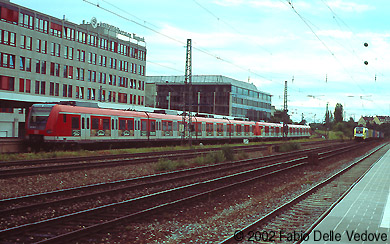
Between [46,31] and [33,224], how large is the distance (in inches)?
2163

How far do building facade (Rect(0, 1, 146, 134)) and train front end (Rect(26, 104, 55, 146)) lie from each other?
53.1ft

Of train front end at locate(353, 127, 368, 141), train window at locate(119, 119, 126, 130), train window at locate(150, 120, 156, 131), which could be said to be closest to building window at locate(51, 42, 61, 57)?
train window at locate(150, 120, 156, 131)

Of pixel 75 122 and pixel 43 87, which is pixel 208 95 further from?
pixel 75 122

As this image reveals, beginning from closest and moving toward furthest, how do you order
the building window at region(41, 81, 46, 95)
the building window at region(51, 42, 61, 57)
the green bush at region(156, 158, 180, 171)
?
the green bush at region(156, 158, 180, 171)
the building window at region(41, 81, 46, 95)
the building window at region(51, 42, 61, 57)

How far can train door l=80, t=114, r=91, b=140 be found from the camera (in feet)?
92.9

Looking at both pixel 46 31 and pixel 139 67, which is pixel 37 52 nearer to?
pixel 46 31

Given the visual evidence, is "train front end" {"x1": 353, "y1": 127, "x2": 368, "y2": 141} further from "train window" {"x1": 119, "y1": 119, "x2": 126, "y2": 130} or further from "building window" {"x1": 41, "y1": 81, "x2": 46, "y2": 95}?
"train window" {"x1": 119, "y1": 119, "x2": 126, "y2": 130}

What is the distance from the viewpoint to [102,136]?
30.5 m

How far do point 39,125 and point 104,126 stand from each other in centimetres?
512

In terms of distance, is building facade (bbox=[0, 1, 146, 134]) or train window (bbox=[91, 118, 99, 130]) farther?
building facade (bbox=[0, 1, 146, 134])

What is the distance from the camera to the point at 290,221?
9.93 m

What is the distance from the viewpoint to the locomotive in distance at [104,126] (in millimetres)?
26422

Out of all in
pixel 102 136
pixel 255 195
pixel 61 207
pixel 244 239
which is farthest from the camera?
pixel 102 136

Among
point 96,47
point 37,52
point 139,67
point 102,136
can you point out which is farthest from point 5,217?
point 139,67
